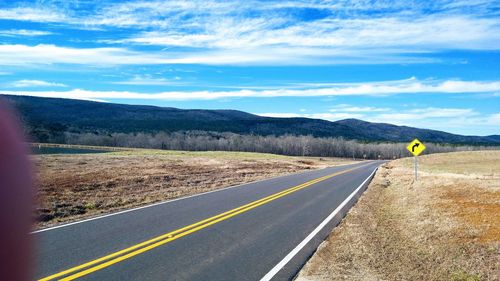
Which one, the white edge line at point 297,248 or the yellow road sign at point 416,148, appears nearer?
the white edge line at point 297,248

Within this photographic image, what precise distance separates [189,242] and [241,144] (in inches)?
4640

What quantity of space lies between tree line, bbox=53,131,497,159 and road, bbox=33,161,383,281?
96507mm

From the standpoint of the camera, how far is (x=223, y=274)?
7.45 metres

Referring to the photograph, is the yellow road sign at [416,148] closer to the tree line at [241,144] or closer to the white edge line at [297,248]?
the white edge line at [297,248]

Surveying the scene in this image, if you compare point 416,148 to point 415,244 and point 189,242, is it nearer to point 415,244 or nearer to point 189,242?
point 415,244

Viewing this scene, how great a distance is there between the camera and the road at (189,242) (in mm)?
7508

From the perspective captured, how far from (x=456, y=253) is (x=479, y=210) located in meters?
5.91

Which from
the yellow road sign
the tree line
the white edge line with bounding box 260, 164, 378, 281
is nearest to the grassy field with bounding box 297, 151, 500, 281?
the white edge line with bounding box 260, 164, 378, 281

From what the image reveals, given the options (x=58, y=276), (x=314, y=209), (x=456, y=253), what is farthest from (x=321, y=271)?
(x=314, y=209)

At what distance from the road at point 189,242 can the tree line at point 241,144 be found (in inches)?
3799

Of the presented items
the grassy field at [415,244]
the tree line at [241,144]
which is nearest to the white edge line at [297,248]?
the grassy field at [415,244]

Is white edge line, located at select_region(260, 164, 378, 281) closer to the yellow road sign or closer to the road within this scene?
the road

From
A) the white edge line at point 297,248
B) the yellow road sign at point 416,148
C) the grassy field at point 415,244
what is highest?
the yellow road sign at point 416,148

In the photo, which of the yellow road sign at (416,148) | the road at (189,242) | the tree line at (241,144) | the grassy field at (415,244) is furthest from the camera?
the tree line at (241,144)
